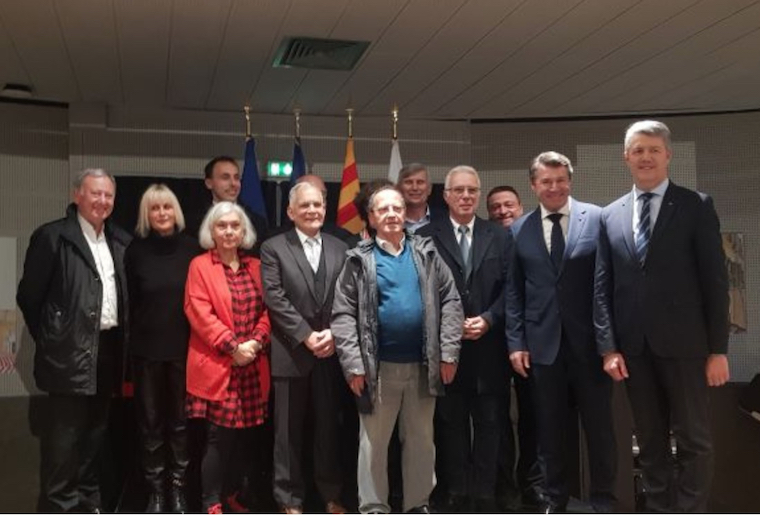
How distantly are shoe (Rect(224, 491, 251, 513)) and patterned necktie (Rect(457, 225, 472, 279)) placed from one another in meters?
1.50

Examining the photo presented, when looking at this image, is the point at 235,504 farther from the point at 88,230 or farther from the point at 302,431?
the point at 88,230

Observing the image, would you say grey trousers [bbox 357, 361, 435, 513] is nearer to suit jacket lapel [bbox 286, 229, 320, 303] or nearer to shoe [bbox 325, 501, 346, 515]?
shoe [bbox 325, 501, 346, 515]

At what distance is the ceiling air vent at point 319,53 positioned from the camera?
3891 mm

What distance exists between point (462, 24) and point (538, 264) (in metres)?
1.36

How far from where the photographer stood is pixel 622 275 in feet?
9.05

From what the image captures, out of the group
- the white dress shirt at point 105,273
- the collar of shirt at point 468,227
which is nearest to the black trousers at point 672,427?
the collar of shirt at point 468,227

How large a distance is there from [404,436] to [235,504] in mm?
952

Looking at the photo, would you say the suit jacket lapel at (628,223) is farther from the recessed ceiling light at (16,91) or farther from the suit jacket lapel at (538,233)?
the recessed ceiling light at (16,91)

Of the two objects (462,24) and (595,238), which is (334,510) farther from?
(462,24)

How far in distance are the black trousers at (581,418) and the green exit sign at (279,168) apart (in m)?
3.12

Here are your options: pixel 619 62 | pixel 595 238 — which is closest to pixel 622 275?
pixel 595 238

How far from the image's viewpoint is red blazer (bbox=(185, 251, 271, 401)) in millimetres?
3055

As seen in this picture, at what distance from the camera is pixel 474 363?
324 cm

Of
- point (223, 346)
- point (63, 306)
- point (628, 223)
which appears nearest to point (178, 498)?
point (223, 346)
